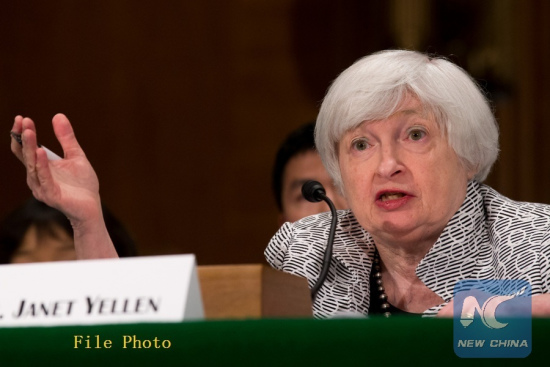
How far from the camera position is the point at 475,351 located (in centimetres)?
118

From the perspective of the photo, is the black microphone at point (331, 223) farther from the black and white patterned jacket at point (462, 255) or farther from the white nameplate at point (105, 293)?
the white nameplate at point (105, 293)

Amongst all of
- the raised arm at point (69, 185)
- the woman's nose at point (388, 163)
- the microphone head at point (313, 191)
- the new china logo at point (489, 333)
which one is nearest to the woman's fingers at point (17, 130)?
the raised arm at point (69, 185)

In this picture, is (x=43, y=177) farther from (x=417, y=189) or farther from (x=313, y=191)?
(x=417, y=189)

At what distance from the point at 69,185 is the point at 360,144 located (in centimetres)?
61

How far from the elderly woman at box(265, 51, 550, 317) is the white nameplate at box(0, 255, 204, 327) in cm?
74

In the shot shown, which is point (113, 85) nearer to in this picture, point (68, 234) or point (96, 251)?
point (68, 234)

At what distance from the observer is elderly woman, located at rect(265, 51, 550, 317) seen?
1.98 metres

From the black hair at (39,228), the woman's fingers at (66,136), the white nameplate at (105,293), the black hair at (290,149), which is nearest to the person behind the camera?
the white nameplate at (105,293)

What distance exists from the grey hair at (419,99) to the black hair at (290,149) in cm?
122

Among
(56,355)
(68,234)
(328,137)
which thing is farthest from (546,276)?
(68,234)

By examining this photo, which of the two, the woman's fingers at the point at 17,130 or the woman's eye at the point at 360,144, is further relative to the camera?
the woman's eye at the point at 360,144

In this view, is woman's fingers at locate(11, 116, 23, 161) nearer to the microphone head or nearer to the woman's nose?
the microphone head

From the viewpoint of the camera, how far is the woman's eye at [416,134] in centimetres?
200

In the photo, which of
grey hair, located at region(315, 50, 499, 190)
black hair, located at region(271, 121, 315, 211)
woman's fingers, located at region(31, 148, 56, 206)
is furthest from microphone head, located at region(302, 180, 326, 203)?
black hair, located at region(271, 121, 315, 211)
